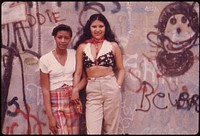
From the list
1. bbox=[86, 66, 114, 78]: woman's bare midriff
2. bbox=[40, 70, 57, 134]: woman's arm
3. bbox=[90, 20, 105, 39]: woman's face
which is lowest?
bbox=[40, 70, 57, 134]: woman's arm

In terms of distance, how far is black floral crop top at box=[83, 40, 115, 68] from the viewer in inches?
172

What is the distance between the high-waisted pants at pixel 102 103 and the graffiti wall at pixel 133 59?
546mm

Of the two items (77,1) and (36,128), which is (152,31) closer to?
(77,1)

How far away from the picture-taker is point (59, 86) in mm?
4359

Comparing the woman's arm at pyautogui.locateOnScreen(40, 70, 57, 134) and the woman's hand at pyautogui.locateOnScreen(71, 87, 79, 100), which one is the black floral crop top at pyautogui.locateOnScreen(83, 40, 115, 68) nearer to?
the woman's hand at pyautogui.locateOnScreen(71, 87, 79, 100)

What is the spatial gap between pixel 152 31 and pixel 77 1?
49.9 inches

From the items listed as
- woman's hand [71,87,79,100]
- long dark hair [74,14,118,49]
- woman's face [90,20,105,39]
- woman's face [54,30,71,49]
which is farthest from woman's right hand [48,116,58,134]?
woman's face [90,20,105,39]

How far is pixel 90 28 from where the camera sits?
4520 mm

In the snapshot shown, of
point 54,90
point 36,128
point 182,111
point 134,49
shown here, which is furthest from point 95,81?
point 182,111

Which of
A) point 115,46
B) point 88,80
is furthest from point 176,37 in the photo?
point 88,80

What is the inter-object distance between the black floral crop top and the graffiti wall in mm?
448

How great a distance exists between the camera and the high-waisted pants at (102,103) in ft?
14.2

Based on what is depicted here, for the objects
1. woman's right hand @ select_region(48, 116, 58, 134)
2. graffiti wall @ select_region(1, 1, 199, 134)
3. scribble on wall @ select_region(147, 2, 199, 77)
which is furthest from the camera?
scribble on wall @ select_region(147, 2, 199, 77)

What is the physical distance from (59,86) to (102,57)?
73 cm
